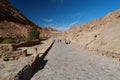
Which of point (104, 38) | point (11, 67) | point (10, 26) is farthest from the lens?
point (10, 26)

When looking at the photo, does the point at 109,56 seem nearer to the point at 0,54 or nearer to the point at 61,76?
the point at 61,76

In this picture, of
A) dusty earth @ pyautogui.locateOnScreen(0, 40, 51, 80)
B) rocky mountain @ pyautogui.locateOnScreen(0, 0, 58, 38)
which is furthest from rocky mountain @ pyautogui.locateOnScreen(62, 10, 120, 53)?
rocky mountain @ pyautogui.locateOnScreen(0, 0, 58, 38)

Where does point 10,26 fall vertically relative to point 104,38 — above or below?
above

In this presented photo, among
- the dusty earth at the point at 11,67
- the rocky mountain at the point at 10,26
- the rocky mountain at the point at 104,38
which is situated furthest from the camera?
the rocky mountain at the point at 10,26

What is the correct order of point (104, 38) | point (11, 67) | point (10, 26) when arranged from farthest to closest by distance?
point (10, 26) → point (104, 38) → point (11, 67)

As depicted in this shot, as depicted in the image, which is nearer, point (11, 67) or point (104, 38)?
point (11, 67)

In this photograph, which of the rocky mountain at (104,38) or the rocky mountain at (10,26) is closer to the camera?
the rocky mountain at (104,38)

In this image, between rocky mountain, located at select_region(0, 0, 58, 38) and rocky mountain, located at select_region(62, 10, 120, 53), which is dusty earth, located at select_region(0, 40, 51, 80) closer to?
rocky mountain, located at select_region(62, 10, 120, 53)

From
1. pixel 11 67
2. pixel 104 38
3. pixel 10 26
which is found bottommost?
pixel 11 67

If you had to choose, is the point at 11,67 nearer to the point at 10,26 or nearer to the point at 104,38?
the point at 104,38

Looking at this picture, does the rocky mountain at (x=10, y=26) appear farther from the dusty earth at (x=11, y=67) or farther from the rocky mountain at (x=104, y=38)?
the dusty earth at (x=11, y=67)

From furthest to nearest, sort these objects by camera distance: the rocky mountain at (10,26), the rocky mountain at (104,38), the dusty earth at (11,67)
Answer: the rocky mountain at (10,26)
the rocky mountain at (104,38)
the dusty earth at (11,67)

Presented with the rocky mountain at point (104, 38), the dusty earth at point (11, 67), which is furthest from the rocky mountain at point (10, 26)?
the dusty earth at point (11, 67)

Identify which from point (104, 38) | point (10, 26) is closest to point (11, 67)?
point (104, 38)
